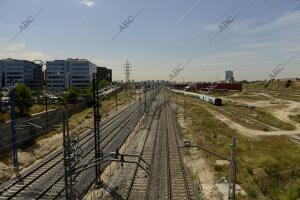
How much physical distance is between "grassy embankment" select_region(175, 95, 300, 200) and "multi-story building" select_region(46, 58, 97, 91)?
465 ft

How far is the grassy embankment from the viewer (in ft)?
86.5

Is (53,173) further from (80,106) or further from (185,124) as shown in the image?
(80,106)

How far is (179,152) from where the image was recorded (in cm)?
3866

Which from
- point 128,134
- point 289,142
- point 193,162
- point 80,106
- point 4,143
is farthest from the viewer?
point 80,106

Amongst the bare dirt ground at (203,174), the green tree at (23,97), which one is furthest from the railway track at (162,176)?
the green tree at (23,97)

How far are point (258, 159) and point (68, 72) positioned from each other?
16285 cm

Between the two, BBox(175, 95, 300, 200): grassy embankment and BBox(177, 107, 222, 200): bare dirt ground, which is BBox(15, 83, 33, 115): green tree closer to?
BBox(175, 95, 300, 200): grassy embankment

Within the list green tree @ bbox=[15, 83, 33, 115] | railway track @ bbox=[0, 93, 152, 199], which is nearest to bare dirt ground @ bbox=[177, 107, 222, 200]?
railway track @ bbox=[0, 93, 152, 199]

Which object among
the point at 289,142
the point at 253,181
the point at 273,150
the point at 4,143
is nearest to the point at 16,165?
the point at 4,143

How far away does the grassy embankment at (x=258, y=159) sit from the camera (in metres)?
26.4

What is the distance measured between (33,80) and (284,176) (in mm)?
175514

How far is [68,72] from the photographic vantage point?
187 m

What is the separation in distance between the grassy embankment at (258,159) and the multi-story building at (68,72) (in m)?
142

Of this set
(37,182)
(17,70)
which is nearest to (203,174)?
(37,182)
